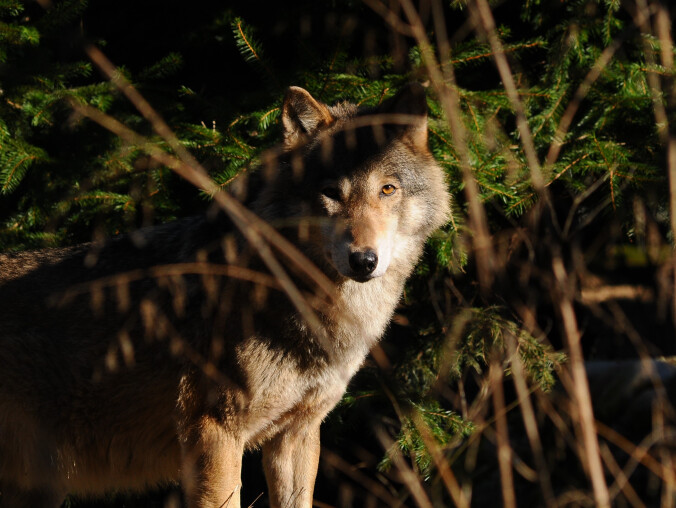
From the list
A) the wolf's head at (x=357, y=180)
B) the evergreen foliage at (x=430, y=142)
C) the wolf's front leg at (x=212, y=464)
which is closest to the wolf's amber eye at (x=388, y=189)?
the wolf's head at (x=357, y=180)

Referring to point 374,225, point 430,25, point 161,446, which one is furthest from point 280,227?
point 430,25

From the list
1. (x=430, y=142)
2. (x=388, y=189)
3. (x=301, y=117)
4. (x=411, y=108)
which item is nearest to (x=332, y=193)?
(x=388, y=189)

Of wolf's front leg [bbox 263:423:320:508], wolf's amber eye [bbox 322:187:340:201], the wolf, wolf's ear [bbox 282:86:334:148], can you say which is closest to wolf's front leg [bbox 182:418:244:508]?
the wolf

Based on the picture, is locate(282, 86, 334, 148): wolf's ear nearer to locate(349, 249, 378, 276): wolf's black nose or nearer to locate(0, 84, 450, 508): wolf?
locate(0, 84, 450, 508): wolf

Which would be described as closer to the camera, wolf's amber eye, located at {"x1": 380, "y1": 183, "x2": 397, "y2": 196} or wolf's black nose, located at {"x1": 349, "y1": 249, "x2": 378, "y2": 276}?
wolf's black nose, located at {"x1": 349, "y1": 249, "x2": 378, "y2": 276}

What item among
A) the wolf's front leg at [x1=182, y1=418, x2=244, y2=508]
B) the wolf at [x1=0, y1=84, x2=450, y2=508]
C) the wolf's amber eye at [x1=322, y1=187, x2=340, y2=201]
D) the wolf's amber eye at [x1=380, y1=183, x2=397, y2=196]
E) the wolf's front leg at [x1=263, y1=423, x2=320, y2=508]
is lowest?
the wolf's front leg at [x1=263, y1=423, x2=320, y2=508]

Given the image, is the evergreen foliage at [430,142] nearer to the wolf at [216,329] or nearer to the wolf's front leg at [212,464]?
the wolf at [216,329]

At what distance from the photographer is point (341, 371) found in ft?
12.0

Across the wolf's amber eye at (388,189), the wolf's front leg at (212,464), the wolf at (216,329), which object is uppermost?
the wolf's amber eye at (388,189)

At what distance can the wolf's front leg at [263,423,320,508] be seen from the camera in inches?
153

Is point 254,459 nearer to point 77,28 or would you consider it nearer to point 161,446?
point 161,446

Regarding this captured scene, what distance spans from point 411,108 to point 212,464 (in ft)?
7.00

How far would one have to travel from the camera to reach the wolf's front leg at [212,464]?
11.4ft

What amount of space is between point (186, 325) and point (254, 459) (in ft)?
7.60
